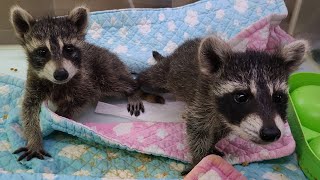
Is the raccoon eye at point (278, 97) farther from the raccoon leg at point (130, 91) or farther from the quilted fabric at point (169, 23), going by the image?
the quilted fabric at point (169, 23)

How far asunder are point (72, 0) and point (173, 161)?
6.26 feet

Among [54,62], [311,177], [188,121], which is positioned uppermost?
[54,62]

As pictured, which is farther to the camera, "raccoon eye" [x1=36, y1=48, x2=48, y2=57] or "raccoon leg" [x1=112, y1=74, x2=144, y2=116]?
"raccoon leg" [x1=112, y1=74, x2=144, y2=116]

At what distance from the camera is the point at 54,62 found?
2357 millimetres

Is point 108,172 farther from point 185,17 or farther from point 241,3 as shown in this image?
point 241,3

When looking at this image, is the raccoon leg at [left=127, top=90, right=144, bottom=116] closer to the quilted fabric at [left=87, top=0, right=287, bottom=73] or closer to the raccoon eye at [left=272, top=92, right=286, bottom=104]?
the quilted fabric at [left=87, top=0, right=287, bottom=73]

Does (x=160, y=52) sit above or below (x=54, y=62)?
below

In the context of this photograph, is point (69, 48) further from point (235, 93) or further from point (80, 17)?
point (235, 93)

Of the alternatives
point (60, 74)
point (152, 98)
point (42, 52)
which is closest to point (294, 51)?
point (152, 98)

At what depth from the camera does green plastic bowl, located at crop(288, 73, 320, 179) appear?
232cm

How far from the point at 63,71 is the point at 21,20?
1.53ft

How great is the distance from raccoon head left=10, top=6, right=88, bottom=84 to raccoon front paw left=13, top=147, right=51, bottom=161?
0.42 metres

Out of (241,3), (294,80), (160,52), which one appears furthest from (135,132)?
(241,3)

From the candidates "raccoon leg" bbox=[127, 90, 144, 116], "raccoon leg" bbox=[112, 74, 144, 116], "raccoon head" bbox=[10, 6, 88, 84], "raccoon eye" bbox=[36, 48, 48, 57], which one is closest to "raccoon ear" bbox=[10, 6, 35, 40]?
"raccoon head" bbox=[10, 6, 88, 84]
